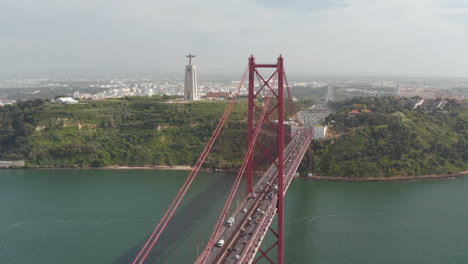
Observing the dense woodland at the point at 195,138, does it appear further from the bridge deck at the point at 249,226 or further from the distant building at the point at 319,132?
the bridge deck at the point at 249,226

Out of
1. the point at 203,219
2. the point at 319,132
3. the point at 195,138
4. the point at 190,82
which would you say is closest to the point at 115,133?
the point at 195,138

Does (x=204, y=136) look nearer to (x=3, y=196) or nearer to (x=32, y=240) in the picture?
(x=3, y=196)

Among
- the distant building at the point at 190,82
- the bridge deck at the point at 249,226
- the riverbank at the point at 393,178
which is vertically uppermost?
A: the distant building at the point at 190,82

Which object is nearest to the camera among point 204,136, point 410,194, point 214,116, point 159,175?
point 410,194

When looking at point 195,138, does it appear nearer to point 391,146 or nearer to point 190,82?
point 190,82

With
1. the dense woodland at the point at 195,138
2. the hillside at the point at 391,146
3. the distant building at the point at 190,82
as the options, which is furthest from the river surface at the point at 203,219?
the distant building at the point at 190,82

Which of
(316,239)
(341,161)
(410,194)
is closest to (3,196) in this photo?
(316,239)
